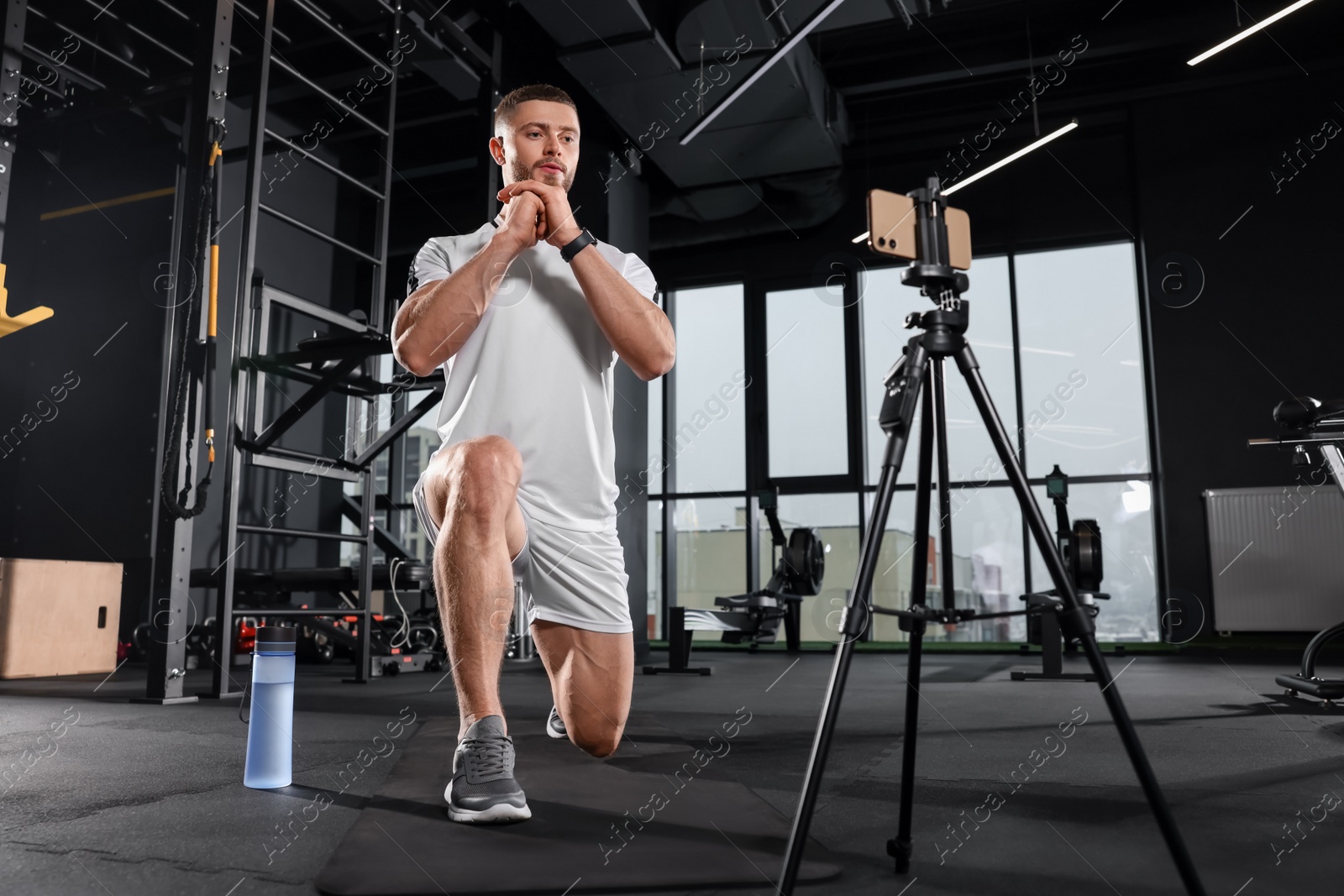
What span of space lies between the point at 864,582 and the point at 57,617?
4831 mm

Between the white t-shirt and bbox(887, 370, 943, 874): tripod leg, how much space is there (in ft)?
2.38

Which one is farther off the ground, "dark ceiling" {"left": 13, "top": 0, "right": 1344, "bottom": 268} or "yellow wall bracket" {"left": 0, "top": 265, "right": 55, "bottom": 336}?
"dark ceiling" {"left": 13, "top": 0, "right": 1344, "bottom": 268}

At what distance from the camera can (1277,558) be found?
21.0ft

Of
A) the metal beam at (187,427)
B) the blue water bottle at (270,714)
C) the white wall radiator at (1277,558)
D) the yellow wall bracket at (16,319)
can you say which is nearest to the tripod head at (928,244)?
the blue water bottle at (270,714)

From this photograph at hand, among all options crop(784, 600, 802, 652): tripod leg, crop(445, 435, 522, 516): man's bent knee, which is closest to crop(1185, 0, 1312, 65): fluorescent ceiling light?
crop(784, 600, 802, 652): tripod leg

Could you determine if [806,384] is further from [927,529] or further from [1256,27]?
[927,529]

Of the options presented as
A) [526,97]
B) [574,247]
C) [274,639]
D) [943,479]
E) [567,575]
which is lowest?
[274,639]

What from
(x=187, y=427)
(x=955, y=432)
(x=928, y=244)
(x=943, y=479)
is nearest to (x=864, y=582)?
(x=943, y=479)

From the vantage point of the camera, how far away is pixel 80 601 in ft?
15.1

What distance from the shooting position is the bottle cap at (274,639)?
1.79 metres

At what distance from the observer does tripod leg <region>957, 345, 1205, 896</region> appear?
0.92 metres

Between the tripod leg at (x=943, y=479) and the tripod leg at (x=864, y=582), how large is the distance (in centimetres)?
3

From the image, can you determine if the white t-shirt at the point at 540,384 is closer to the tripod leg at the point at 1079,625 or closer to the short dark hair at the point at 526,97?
the short dark hair at the point at 526,97

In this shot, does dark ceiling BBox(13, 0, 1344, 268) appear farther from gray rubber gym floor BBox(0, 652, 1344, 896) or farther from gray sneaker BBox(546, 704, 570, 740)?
gray sneaker BBox(546, 704, 570, 740)
